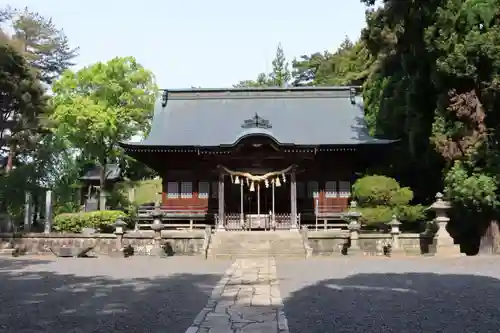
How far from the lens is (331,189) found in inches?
965

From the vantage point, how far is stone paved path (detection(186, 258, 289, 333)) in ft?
19.9

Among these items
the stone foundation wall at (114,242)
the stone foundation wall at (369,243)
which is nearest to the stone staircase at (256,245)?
the stone foundation wall at (369,243)

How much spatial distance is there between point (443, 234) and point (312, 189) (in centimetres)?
861

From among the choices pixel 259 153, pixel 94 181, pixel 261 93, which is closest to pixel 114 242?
pixel 259 153

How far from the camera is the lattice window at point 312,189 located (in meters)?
24.5

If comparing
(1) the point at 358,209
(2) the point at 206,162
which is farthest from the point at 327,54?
(1) the point at 358,209

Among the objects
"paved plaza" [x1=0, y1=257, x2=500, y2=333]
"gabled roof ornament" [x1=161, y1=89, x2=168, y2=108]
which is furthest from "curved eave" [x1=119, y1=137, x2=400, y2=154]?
"paved plaza" [x1=0, y1=257, x2=500, y2=333]

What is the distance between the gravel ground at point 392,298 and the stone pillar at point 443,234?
114 inches

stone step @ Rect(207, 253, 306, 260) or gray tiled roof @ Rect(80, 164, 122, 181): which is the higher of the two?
gray tiled roof @ Rect(80, 164, 122, 181)

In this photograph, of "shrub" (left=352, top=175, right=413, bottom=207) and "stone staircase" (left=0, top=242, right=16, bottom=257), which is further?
"shrub" (left=352, top=175, right=413, bottom=207)

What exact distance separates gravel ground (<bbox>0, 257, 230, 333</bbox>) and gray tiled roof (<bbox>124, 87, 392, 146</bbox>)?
1140 centimetres

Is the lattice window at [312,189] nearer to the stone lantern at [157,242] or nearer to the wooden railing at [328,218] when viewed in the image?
the wooden railing at [328,218]

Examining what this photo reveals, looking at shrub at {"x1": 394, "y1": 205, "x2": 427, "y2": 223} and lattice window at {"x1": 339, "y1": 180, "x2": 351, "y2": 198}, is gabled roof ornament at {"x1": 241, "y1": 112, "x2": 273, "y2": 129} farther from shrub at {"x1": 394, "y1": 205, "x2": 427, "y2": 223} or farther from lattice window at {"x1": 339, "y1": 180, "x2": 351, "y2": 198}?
shrub at {"x1": 394, "y1": 205, "x2": 427, "y2": 223}

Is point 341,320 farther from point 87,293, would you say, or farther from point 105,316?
point 87,293
